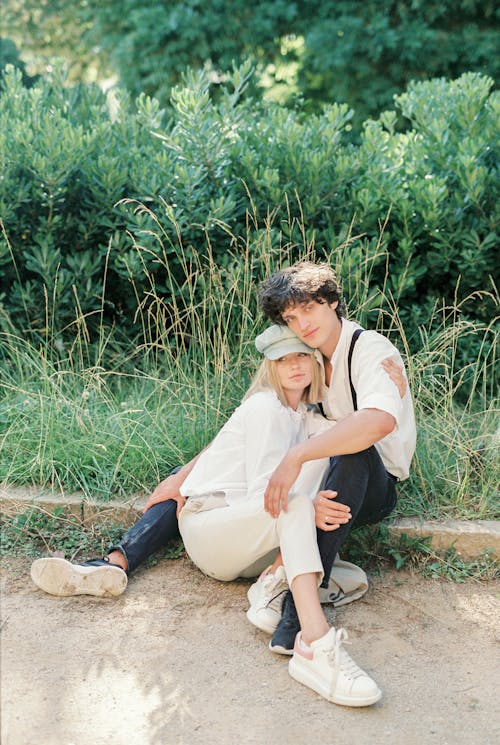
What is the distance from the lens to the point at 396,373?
3.34 m

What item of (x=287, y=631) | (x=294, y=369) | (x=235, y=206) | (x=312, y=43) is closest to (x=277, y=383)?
(x=294, y=369)

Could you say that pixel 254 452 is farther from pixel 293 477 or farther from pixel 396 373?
pixel 396 373

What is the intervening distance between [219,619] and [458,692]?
0.92 metres

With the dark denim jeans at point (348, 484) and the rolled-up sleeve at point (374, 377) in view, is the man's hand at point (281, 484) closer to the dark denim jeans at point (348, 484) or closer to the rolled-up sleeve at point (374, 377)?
the dark denim jeans at point (348, 484)

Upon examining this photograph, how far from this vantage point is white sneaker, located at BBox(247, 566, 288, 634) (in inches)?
127

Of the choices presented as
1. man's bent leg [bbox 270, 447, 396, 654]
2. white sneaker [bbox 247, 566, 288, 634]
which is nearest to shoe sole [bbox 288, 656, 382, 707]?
man's bent leg [bbox 270, 447, 396, 654]

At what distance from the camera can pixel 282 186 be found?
16.3 feet

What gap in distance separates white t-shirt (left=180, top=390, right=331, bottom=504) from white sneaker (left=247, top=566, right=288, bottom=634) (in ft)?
0.96

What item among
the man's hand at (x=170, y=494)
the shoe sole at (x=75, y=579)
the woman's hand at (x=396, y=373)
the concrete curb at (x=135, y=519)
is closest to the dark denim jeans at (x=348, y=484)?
the woman's hand at (x=396, y=373)

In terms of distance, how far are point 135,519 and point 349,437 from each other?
1.27 metres

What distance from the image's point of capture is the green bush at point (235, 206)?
485 cm

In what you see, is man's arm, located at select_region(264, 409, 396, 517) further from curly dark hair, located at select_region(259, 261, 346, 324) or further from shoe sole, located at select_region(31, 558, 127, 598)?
shoe sole, located at select_region(31, 558, 127, 598)

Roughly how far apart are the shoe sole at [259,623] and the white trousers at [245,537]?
8.2 inches

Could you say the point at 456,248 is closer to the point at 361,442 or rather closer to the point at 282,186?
→ the point at 282,186
